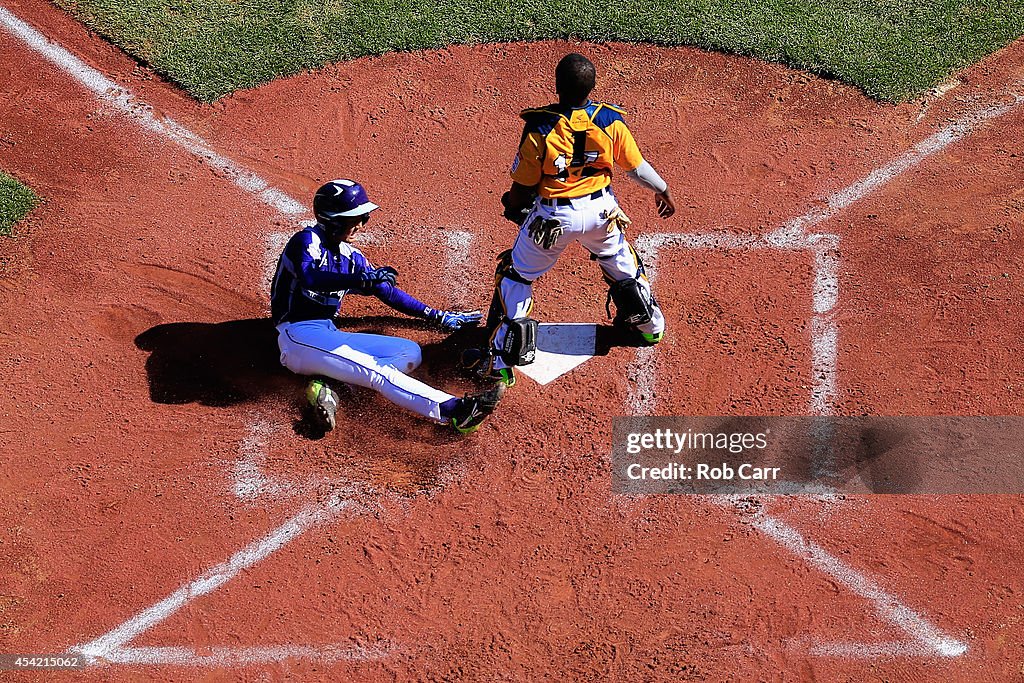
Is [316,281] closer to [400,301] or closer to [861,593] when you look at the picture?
[400,301]

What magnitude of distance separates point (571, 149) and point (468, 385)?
211cm

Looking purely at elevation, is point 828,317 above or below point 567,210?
below

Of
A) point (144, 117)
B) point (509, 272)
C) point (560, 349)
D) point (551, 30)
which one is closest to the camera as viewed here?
point (509, 272)

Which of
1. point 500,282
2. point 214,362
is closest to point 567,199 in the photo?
point 500,282

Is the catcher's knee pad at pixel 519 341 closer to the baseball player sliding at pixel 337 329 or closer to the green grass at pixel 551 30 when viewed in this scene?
the baseball player sliding at pixel 337 329

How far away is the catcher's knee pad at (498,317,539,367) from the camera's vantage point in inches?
290

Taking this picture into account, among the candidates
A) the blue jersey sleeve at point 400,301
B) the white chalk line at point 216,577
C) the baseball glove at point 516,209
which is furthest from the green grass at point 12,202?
the baseball glove at point 516,209

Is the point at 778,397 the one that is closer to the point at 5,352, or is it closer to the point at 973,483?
the point at 973,483

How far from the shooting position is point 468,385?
7.88 metres

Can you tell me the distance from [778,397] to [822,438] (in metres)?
0.46

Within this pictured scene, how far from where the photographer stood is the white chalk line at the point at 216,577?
6.46 m

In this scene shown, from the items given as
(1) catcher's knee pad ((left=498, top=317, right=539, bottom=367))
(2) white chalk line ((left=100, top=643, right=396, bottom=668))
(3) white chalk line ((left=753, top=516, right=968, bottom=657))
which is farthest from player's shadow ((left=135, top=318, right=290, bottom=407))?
(3) white chalk line ((left=753, top=516, right=968, bottom=657))

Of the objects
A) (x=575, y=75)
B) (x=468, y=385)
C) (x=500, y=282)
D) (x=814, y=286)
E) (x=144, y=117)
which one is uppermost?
(x=575, y=75)

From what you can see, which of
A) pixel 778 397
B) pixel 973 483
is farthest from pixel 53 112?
pixel 973 483
